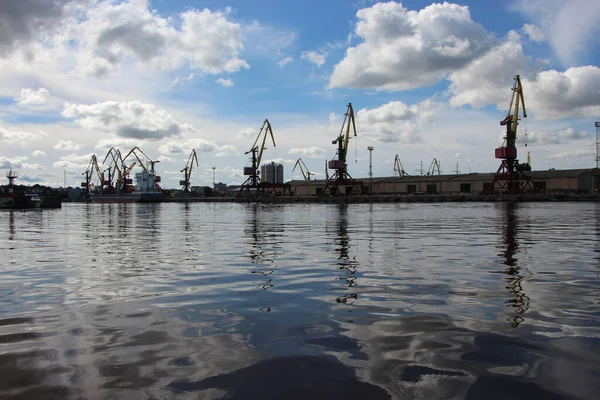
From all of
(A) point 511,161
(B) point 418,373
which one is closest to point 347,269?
(B) point 418,373

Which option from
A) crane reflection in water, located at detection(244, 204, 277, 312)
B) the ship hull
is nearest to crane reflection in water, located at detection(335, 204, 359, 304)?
crane reflection in water, located at detection(244, 204, 277, 312)

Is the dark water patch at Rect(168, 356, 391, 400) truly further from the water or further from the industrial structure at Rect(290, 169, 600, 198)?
the industrial structure at Rect(290, 169, 600, 198)

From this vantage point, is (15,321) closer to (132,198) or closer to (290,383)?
(290,383)

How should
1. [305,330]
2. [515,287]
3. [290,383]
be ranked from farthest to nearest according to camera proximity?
[515,287] → [305,330] → [290,383]

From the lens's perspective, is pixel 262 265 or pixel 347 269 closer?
pixel 347 269

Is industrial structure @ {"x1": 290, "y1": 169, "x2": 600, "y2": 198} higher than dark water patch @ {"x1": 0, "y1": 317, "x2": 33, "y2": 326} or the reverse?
higher

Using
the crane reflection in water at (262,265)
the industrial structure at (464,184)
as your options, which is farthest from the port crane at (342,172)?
the crane reflection in water at (262,265)

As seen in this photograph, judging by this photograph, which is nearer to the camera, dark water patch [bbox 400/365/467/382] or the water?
the water

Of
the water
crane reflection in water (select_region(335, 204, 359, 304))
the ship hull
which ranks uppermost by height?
the ship hull

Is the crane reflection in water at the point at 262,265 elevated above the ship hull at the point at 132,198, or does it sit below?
below

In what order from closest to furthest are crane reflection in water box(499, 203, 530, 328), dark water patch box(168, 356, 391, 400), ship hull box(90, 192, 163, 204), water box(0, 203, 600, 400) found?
dark water patch box(168, 356, 391, 400), water box(0, 203, 600, 400), crane reflection in water box(499, 203, 530, 328), ship hull box(90, 192, 163, 204)

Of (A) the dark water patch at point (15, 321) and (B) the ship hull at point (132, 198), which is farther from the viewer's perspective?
(B) the ship hull at point (132, 198)

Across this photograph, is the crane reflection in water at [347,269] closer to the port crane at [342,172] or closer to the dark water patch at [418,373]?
the dark water patch at [418,373]

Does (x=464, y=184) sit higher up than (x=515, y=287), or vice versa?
(x=464, y=184)
